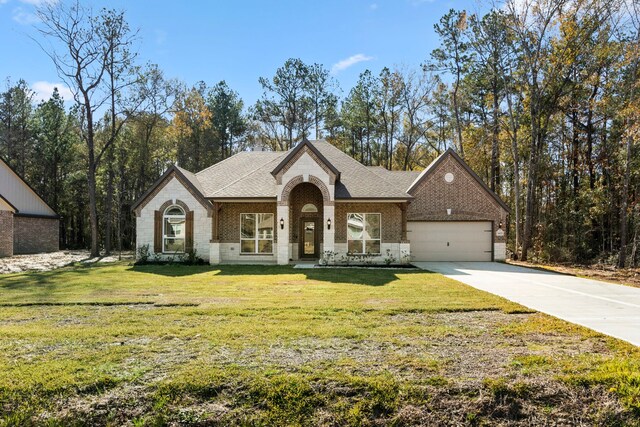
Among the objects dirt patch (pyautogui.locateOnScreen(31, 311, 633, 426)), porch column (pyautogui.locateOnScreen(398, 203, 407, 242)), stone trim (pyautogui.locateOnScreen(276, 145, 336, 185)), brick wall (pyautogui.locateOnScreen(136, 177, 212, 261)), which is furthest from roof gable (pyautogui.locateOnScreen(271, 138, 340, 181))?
dirt patch (pyautogui.locateOnScreen(31, 311, 633, 426))

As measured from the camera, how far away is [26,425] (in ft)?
13.5

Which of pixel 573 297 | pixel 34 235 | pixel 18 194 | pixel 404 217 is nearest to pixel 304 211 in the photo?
pixel 404 217

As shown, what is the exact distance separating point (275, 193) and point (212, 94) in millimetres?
22235

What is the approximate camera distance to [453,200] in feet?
66.7

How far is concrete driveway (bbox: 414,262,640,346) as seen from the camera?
7.03m

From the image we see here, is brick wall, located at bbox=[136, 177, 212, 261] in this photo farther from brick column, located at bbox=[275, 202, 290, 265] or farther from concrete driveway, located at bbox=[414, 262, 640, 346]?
concrete driveway, located at bbox=[414, 262, 640, 346]

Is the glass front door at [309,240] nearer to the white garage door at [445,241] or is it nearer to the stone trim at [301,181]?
the stone trim at [301,181]

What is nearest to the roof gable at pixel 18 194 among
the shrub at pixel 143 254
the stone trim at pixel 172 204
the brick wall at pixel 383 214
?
the shrub at pixel 143 254

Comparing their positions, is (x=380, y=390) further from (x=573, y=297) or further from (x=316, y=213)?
(x=316, y=213)

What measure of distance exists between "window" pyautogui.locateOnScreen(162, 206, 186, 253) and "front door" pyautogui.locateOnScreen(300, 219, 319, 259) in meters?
5.52

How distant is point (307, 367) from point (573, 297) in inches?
313

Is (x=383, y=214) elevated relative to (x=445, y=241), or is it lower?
elevated

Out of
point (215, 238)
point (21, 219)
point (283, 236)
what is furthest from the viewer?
point (21, 219)

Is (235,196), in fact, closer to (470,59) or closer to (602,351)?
(602,351)
